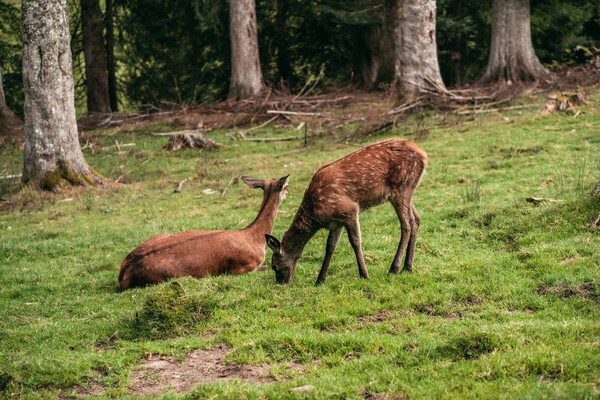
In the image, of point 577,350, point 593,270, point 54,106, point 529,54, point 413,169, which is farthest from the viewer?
point 529,54

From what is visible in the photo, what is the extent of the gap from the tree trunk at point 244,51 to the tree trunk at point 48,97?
10046 millimetres

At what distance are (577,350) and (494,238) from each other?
3932mm

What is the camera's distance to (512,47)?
907 inches

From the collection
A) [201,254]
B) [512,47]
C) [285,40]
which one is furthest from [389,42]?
[201,254]

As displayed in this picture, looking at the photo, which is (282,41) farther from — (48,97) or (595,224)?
(595,224)

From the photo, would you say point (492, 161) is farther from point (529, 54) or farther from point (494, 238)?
point (529, 54)

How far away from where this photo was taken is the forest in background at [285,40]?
2684cm

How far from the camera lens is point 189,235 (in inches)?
344

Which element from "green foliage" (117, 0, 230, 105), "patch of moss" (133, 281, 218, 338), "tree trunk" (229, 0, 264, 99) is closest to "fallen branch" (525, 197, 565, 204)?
"patch of moss" (133, 281, 218, 338)

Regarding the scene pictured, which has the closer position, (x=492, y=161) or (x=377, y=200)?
(x=377, y=200)

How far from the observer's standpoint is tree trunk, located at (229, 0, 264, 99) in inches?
948

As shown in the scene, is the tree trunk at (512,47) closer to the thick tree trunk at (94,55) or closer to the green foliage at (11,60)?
the thick tree trunk at (94,55)

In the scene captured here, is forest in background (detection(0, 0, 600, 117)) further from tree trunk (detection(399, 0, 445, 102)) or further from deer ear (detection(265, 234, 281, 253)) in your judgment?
deer ear (detection(265, 234, 281, 253))

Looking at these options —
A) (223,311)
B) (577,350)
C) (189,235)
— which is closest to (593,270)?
(577,350)
